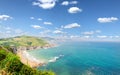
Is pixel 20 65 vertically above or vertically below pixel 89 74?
above

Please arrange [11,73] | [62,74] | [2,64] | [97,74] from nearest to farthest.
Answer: [11,73] → [2,64] → [62,74] → [97,74]

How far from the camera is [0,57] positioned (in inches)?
4535

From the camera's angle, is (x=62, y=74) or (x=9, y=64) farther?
(x=62, y=74)

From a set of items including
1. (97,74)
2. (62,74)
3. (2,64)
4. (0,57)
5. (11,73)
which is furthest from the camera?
(97,74)

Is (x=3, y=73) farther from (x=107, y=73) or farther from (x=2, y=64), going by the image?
(x=107, y=73)

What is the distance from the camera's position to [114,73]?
151 m

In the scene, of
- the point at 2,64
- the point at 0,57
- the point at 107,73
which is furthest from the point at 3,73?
the point at 107,73

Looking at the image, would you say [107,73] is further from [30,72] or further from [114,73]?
[30,72]

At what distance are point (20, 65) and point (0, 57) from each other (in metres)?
26.7

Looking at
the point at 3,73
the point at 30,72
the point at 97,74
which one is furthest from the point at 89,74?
the point at 3,73

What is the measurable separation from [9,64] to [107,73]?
298 feet

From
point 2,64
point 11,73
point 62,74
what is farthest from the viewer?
point 62,74

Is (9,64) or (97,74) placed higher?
(9,64)

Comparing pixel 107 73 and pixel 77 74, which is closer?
pixel 77 74
